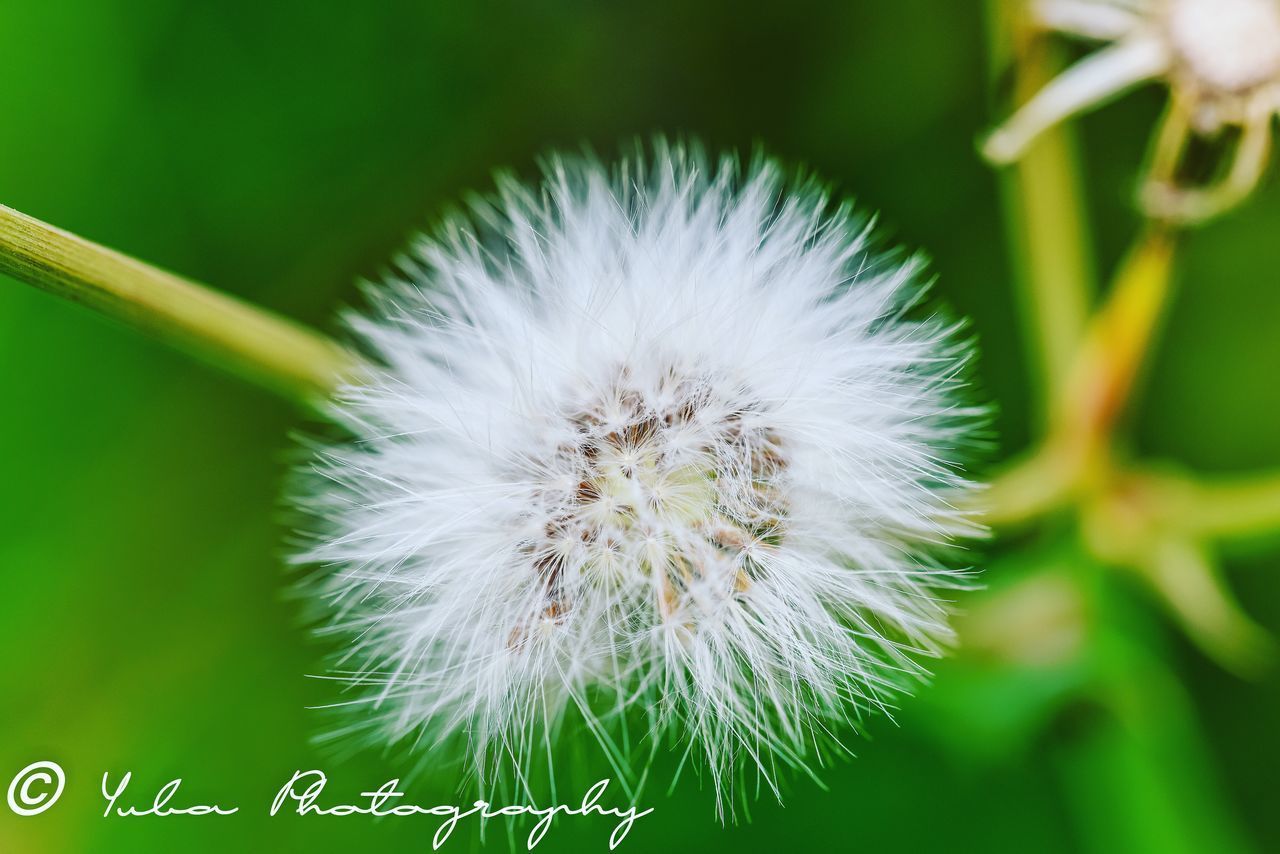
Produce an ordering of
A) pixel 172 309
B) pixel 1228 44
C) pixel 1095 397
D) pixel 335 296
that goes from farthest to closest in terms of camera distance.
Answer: pixel 335 296
pixel 1095 397
pixel 1228 44
pixel 172 309

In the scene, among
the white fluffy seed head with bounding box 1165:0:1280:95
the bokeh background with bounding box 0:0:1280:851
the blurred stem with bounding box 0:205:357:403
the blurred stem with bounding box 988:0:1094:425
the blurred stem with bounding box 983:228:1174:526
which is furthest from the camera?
the bokeh background with bounding box 0:0:1280:851

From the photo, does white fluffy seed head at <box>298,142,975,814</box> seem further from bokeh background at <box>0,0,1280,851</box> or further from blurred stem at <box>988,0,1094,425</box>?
bokeh background at <box>0,0,1280,851</box>

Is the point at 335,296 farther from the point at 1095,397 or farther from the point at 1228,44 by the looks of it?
the point at 1228,44

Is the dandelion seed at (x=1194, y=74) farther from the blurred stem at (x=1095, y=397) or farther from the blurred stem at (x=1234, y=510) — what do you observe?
the blurred stem at (x=1234, y=510)

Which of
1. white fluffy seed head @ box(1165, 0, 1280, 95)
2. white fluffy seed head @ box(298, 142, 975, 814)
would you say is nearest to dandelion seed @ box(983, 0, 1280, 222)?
white fluffy seed head @ box(1165, 0, 1280, 95)

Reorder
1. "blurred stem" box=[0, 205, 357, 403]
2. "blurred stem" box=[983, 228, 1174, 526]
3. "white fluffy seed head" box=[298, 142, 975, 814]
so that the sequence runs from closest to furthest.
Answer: "blurred stem" box=[0, 205, 357, 403], "white fluffy seed head" box=[298, 142, 975, 814], "blurred stem" box=[983, 228, 1174, 526]

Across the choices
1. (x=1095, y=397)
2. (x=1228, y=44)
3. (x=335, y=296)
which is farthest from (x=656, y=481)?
(x=335, y=296)

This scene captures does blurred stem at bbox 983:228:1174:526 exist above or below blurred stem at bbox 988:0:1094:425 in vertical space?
below
